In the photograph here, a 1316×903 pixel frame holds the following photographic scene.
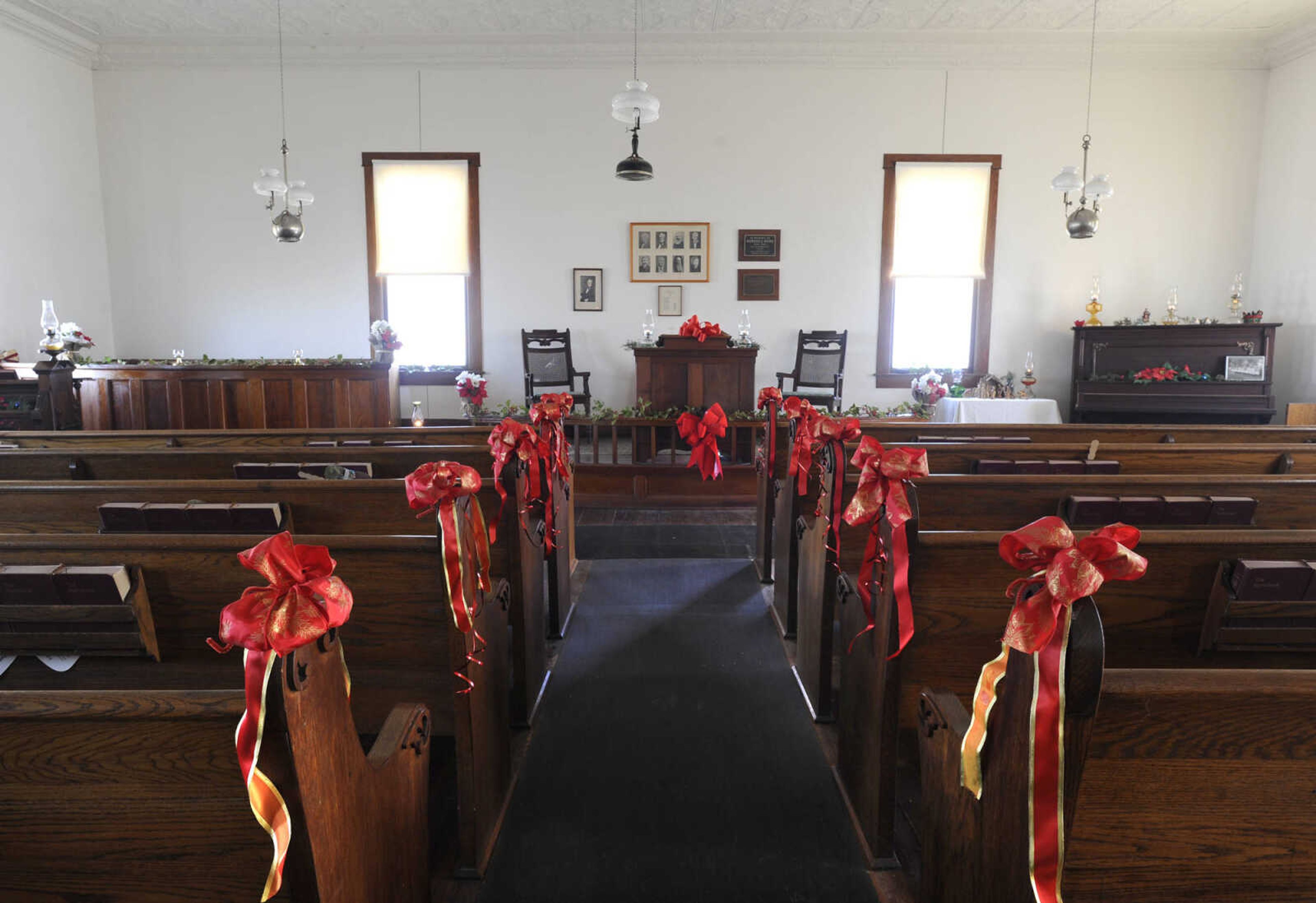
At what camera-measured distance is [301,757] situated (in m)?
0.82

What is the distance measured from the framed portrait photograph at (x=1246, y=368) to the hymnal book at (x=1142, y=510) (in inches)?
224

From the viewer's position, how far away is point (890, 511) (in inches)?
55.2

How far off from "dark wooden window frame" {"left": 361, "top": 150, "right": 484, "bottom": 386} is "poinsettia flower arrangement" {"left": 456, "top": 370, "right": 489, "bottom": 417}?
77cm

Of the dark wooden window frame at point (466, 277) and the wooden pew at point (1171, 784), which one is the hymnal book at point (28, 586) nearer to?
the wooden pew at point (1171, 784)

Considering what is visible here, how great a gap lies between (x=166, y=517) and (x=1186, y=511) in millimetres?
2837

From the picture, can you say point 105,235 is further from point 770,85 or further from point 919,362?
point 919,362

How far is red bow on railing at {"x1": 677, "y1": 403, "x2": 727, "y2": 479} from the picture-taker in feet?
10.9

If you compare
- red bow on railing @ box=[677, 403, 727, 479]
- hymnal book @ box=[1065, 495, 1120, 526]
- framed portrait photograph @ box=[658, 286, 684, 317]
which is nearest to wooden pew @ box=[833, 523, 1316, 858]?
hymnal book @ box=[1065, 495, 1120, 526]

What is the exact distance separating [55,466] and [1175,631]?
3.47 metres

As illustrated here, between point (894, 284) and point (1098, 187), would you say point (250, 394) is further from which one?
point (1098, 187)

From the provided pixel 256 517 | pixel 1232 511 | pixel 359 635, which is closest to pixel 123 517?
pixel 256 517

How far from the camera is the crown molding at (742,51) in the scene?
673cm

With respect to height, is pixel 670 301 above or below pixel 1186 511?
above

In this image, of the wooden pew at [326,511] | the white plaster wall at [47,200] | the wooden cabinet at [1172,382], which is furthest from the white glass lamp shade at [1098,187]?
the white plaster wall at [47,200]
